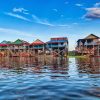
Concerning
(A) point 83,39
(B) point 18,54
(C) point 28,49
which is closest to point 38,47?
(C) point 28,49

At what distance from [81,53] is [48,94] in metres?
85.1

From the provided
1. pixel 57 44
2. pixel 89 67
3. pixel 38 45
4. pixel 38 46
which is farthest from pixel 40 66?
pixel 38 46

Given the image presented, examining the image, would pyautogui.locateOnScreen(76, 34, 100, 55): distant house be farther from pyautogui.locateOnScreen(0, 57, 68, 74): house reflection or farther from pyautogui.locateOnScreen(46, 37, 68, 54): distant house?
pyautogui.locateOnScreen(0, 57, 68, 74): house reflection

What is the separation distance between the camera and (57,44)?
331 feet

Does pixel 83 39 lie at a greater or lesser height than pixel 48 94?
greater

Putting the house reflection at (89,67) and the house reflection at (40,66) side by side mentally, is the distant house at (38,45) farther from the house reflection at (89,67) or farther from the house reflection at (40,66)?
the house reflection at (89,67)

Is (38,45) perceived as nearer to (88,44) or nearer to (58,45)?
(58,45)

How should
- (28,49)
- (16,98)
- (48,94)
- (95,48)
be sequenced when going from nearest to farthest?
(16,98), (48,94), (95,48), (28,49)

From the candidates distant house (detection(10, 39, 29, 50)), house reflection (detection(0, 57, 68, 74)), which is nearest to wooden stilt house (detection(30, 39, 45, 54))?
distant house (detection(10, 39, 29, 50))

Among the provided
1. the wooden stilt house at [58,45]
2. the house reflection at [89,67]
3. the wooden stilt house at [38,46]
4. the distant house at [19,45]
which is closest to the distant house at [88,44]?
the wooden stilt house at [58,45]

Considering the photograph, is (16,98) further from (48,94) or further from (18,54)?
(18,54)

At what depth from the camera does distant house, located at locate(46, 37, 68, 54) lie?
9994cm

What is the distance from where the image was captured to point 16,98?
8.64 metres

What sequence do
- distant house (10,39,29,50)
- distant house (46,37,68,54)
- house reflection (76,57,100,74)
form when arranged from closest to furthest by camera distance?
house reflection (76,57,100,74)
distant house (46,37,68,54)
distant house (10,39,29,50)
